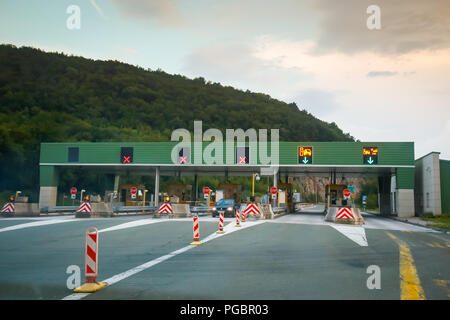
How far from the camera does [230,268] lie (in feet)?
31.0

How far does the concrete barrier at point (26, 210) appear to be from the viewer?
102 feet

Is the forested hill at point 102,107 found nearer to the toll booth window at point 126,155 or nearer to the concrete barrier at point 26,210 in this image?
the toll booth window at point 126,155

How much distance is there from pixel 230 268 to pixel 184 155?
36.1m

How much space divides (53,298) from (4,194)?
61.4m

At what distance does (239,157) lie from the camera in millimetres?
44156

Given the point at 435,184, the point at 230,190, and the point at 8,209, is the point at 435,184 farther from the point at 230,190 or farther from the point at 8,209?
the point at 8,209

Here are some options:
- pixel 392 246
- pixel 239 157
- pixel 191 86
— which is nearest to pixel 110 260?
pixel 392 246

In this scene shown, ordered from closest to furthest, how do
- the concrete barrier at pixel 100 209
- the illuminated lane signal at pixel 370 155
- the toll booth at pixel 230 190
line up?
the concrete barrier at pixel 100 209, the illuminated lane signal at pixel 370 155, the toll booth at pixel 230 190

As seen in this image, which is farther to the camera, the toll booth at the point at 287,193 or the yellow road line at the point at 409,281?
the toll booth at the point at 287,193

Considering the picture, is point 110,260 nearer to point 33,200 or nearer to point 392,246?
point 392,246

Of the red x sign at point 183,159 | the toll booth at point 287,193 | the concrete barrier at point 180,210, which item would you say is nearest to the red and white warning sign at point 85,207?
the concrete barrier at point 180,210

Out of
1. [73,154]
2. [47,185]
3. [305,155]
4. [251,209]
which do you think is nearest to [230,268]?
[251,209]

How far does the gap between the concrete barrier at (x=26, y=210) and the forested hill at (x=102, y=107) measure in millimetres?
34112
